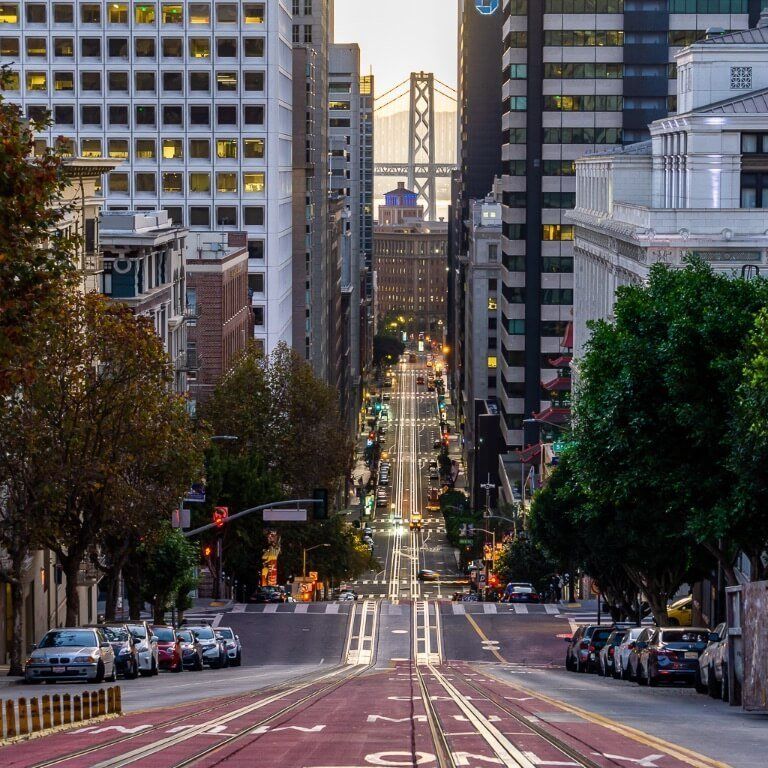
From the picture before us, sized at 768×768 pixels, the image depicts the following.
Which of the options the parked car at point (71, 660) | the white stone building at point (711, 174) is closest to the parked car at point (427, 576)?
the white stone building at point (711, 174)

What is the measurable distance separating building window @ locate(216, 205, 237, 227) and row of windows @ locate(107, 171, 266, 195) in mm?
1270

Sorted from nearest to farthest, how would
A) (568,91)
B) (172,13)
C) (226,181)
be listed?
(172,13), (226,181), (568,91)

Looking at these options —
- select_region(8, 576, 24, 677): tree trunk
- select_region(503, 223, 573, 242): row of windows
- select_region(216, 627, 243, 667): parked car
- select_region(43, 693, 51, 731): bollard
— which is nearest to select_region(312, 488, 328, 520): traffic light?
select_region(216, 627, 243, 667): parked car

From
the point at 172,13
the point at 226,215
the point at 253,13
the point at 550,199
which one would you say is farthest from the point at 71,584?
the point at 550,199

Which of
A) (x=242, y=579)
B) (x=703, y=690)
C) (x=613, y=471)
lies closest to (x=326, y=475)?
(x=242, y=579)

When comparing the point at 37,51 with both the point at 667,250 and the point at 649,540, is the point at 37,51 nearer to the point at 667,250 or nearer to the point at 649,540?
the point at 667,250

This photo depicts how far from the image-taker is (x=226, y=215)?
133750mm

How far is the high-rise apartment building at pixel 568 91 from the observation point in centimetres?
14300

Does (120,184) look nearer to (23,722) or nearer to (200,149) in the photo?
(200,149)

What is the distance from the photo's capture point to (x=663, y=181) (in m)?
89.4

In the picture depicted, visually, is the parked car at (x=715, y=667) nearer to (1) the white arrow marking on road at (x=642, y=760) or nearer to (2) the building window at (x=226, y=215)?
(1) the white arrow marking on road at (x=642, y=760)

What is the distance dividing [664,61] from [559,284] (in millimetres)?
21610

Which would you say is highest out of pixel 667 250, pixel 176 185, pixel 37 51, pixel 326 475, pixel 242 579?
pixel 37 51

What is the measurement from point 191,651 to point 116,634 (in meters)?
7.82
